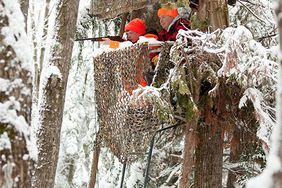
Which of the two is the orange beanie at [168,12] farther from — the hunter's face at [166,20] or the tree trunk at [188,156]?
the tree trunk at [188,156]

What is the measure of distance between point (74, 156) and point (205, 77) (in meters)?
8.14

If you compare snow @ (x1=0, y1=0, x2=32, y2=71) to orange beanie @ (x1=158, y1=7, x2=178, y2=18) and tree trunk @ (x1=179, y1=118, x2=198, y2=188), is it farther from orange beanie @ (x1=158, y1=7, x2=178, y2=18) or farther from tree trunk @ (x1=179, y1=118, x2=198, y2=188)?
orange beanie @ (x1=158, y1=7, x2=178, y2=18)

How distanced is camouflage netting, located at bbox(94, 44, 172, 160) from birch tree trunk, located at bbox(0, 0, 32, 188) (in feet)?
7.01

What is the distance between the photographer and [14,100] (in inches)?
109

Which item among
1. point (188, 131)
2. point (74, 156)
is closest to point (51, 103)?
point (188, 131)

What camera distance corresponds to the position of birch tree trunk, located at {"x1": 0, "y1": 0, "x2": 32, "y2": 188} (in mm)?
2701

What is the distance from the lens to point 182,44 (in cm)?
498

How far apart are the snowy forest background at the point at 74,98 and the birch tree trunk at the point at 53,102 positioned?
1 cm

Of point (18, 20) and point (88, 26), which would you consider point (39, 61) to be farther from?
point (18, 20)

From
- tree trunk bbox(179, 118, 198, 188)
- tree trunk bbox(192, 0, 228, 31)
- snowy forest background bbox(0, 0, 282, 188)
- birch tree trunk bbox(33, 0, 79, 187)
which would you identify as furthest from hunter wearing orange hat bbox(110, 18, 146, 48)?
tree trunk bbox(179, 118, 198, 188)

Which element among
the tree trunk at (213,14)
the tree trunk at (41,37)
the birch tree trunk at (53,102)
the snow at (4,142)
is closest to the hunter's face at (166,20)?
the tree trunk at (213,14)

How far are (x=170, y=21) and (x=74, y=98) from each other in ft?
24.3

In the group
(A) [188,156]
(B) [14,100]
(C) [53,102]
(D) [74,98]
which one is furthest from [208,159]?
(D) [74,98]

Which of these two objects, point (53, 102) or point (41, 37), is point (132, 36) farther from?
point (41, 37)
